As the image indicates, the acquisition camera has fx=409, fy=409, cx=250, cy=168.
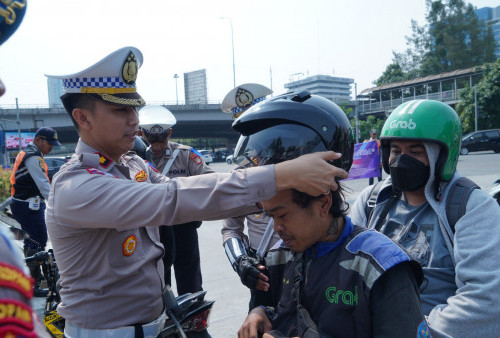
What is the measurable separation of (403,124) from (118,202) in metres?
1.58

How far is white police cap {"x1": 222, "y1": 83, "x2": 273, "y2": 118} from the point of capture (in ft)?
13.6

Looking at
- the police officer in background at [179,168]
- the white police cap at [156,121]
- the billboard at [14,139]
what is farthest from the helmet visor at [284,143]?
the billboard at [14,139]

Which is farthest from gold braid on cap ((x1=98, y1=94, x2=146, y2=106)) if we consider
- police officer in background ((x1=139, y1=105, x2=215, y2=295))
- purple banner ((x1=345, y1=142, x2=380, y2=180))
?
purple banner ((x1=345, y1=142, x2=380, y2=180))

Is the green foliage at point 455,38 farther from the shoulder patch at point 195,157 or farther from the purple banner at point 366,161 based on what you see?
the shoulder patch at point 195,157

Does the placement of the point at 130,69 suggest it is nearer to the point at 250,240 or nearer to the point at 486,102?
the point at 250,240

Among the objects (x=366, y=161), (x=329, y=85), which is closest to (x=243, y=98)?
(x=366, y=161)

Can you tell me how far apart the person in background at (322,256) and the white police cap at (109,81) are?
28.8 inches

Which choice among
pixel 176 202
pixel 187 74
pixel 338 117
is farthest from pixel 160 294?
pixel 187 74

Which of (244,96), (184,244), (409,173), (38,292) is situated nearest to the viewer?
(409,173)

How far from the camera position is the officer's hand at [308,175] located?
135 centimetres

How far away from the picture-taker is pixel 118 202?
1.53 m

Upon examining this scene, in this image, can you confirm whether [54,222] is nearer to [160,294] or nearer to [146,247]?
[146,247]

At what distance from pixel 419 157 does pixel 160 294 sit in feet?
5.08

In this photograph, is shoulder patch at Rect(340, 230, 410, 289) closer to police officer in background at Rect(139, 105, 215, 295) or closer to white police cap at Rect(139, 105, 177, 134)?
police officer in background at Rect(139, 105, 215, 295)
